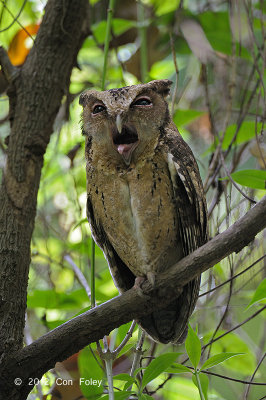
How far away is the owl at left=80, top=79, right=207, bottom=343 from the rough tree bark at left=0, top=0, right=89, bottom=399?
0.69ft

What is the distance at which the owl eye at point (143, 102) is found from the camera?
1939 millimetres

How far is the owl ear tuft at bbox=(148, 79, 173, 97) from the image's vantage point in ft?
6.64

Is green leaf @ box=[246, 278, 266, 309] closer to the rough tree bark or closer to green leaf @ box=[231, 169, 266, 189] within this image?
green leaf @ box=[231, 169, 266, 189]

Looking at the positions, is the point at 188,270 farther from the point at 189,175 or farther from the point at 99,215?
the point at 99,215

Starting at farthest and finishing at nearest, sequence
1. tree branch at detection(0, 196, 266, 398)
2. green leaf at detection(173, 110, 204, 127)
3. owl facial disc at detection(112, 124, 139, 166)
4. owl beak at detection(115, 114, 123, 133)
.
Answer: green leaf at detection(173, 110, 204, 127)
owl facial disc at detection(112, 124, 139, 166)
owl beak at detection(115, 114, 123, 133)
tree branch at detection(0, 196, 266, 398)

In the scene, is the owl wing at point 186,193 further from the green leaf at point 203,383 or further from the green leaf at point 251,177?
the green leaf at point 203,383

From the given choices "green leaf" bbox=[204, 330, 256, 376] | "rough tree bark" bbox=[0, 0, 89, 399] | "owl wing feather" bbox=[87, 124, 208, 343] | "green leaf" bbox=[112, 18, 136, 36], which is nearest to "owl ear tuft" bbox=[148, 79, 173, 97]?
"owl wing feather" bbox=[87, 124, 208, 343]

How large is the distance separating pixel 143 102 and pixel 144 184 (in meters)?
0.32

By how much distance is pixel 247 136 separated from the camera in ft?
7.55

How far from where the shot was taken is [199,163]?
117 inches

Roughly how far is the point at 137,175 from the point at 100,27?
125 centimetres

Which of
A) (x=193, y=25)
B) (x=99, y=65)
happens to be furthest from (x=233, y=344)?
(x=99, y=65)

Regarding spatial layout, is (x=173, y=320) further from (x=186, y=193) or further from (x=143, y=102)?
(x=143, y=102)

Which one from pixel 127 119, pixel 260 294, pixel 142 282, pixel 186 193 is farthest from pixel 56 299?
pixel 260 294
